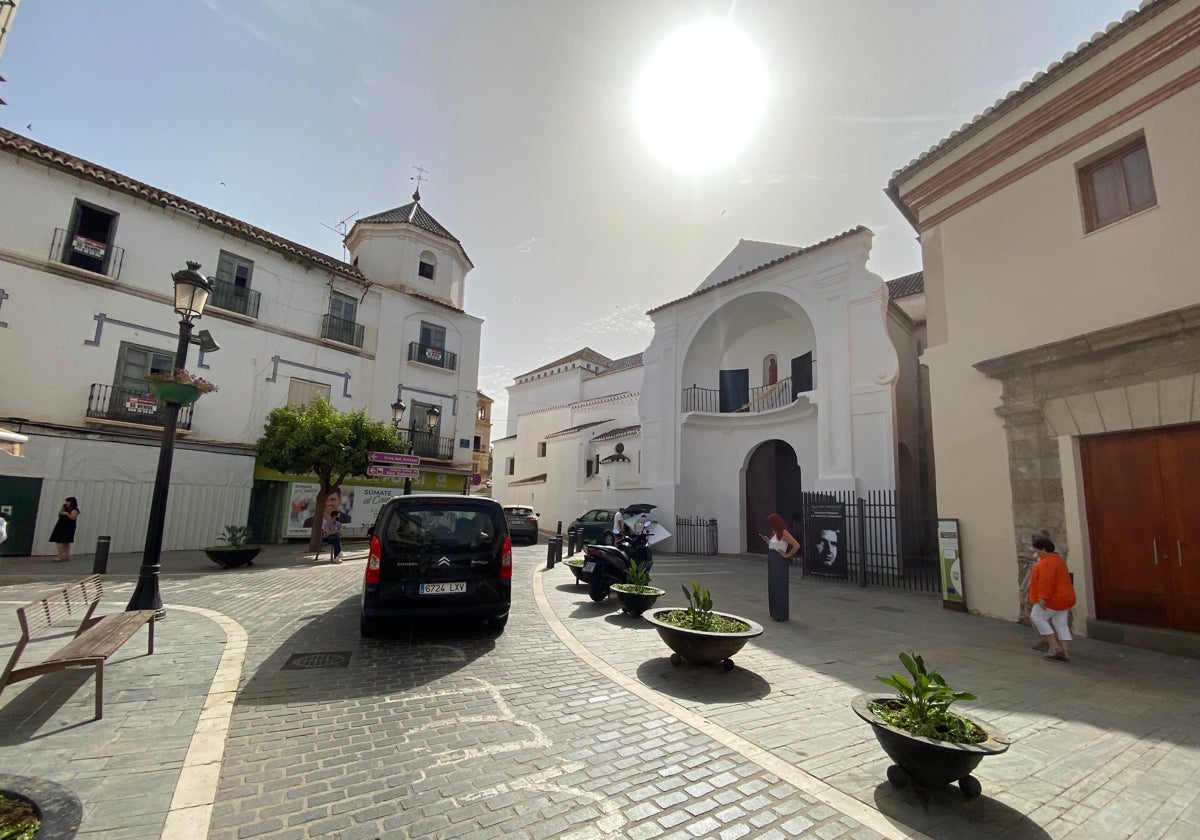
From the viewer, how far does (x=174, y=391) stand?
6.59m

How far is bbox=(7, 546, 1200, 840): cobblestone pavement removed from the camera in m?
2.71

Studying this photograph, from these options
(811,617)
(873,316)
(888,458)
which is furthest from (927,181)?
(811,617)

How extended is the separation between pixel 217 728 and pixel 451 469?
19.8 m

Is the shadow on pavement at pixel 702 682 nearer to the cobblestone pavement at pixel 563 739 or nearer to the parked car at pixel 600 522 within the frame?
the cobblestone pavement at pixel 563 739

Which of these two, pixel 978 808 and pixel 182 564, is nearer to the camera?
pixel 978 808

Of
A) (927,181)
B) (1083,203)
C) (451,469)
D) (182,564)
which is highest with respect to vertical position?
(927,181)

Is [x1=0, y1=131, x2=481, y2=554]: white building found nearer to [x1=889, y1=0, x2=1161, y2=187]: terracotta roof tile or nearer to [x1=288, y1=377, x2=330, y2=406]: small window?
[x1=288, y1=377, x2=330, y2=406]: small window

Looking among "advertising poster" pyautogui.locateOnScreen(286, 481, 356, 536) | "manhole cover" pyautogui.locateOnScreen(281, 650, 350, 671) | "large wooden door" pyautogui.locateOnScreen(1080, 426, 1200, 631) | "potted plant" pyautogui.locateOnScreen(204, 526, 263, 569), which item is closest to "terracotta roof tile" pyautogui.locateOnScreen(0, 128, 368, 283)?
"advertising poster" pyautogui.locateOnScreen(286, 481, 356, 536)

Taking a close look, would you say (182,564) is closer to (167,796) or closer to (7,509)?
(7,509)

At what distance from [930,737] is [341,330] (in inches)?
865

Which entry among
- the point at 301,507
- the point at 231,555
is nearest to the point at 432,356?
the point at 301,507

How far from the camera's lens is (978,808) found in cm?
290

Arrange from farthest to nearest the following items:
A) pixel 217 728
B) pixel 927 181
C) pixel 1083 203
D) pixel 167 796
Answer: pixel 927 181
pixel 1083 203
pixel 217 728
pixel 167 796

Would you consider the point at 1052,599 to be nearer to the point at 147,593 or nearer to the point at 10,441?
the point at 147,593
